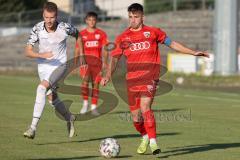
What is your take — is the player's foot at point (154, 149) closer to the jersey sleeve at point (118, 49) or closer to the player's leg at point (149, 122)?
the player's leg at point (149, 122)

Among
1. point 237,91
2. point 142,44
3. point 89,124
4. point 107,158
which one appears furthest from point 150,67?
point 237,91

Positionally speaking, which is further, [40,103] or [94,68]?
[94,68]

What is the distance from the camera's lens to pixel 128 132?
15852 millimetres

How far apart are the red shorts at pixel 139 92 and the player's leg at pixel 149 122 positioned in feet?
0.34

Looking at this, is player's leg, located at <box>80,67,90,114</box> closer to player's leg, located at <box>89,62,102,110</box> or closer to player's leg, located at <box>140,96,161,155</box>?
player's leg, located at <box>89,62,102,110</box>

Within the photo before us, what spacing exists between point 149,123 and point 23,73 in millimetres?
33895

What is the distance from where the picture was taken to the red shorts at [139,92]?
496 inches

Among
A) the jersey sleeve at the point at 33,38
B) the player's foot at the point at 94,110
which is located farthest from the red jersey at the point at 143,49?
the player's foot at the point at 94,110

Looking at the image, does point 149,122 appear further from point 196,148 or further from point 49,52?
point 49,52

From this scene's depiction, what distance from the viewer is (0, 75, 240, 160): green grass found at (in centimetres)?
1262

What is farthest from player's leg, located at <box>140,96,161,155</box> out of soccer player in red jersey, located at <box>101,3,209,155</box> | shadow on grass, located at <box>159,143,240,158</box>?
shadow on grass, located at <box>159,143,240,158</box>

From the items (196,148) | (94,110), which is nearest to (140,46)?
(196,148)

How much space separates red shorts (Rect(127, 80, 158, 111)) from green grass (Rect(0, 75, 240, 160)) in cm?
78

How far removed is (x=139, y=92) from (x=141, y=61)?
488 mm
